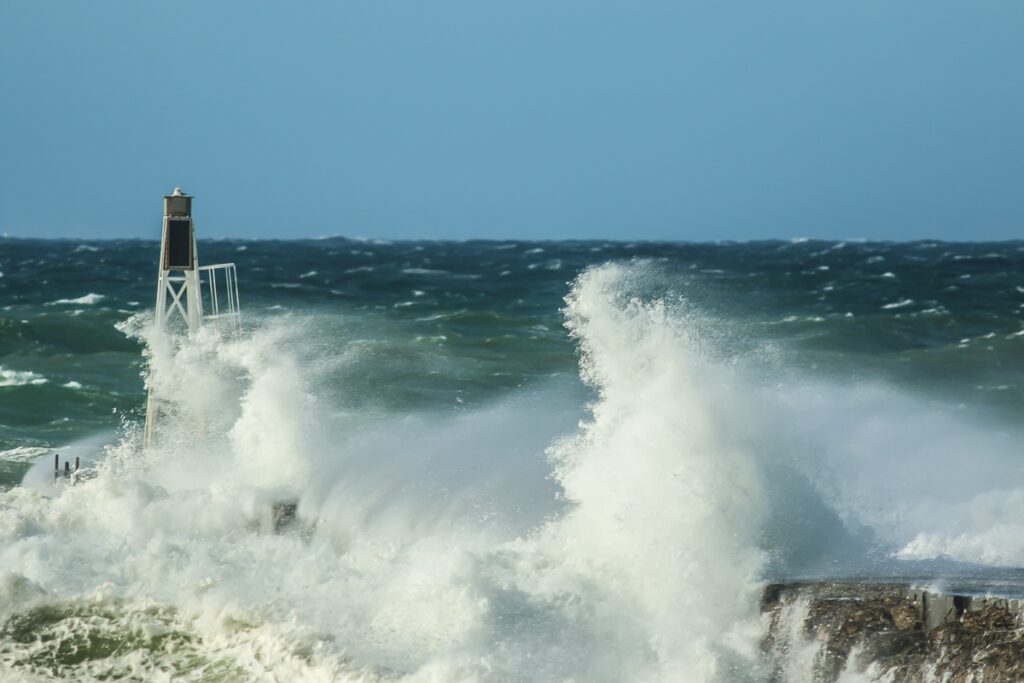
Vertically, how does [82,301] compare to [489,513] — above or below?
above

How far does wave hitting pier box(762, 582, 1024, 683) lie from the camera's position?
30.2ft

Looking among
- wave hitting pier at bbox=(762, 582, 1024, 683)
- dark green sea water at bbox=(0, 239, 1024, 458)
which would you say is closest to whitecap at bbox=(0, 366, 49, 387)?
dark green sea water at bbox=(0, 239, 1024, 458)

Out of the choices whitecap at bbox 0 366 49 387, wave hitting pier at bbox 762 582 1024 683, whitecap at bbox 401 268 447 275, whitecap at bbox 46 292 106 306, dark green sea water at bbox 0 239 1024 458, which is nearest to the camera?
wave hitting pier at bbox 762 582 1024 683

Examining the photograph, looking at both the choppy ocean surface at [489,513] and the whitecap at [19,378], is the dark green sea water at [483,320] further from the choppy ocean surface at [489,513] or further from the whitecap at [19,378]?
the choppy ocean surface at [489,513]

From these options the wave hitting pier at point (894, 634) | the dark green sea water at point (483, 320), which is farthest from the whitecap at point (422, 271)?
the wave hitting pier at point (894, 634)

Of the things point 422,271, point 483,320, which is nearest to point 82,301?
point 483,320

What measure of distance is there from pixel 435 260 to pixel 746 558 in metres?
49.5


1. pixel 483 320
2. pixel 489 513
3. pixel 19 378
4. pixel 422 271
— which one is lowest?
pixel 19 378

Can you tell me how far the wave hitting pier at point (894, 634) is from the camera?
9.20 metres

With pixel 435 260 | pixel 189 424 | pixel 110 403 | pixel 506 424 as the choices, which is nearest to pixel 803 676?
pixel 189 424

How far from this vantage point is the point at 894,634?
962 cm

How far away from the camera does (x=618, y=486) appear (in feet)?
39.1

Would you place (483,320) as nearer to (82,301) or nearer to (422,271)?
(82,301)

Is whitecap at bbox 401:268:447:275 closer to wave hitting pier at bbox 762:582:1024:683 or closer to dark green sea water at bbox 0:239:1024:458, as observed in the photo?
dark green sea water at bbox 0:239:1024:458
